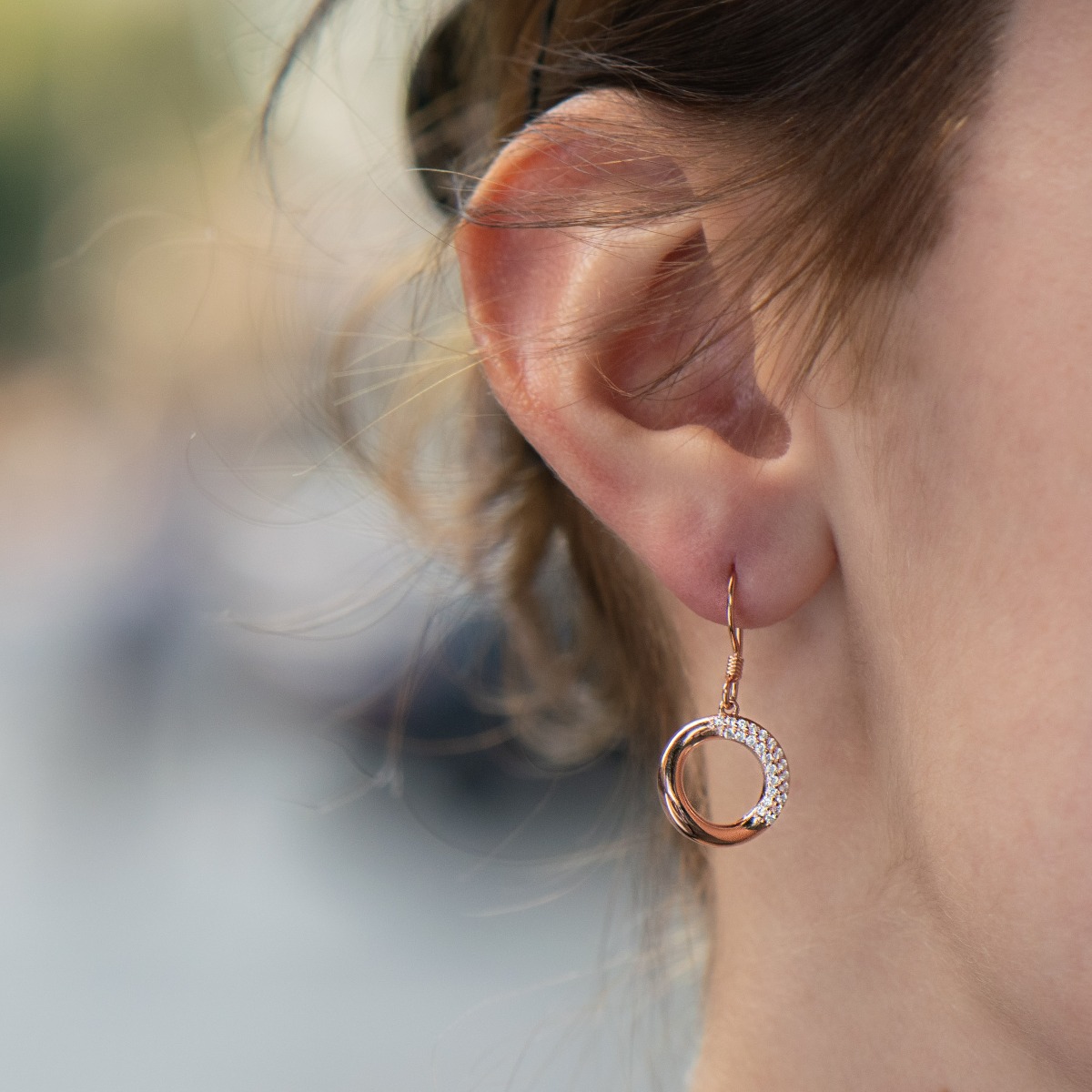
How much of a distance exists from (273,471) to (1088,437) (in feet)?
2.70

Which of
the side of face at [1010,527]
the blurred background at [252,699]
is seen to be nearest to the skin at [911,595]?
the side of face at [1010,527]

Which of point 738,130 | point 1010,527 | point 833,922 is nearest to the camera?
point 1010,527

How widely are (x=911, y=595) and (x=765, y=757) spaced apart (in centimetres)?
16

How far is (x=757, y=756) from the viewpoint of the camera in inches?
33.7

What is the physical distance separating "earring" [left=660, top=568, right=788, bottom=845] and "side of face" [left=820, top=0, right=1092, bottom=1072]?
0.34ft

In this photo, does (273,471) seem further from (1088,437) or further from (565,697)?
(1088,437)

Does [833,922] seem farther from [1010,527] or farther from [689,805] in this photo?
[1010,527]

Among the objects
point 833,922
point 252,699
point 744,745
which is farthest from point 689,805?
point 252,699

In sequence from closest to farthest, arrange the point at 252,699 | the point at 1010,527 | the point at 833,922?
the point at 1010,527, the point at 833,922, the point at 252,699

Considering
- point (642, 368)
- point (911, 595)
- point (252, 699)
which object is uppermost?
point (642, 368)

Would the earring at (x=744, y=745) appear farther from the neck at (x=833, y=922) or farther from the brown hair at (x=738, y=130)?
the brown hair at (x=738, y=130)

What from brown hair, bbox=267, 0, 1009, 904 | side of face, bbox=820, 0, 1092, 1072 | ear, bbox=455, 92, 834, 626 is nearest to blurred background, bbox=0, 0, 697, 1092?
brown hair, bbox=267, 0, 1009, 904

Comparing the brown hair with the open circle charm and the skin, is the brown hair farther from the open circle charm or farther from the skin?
the open circle charm

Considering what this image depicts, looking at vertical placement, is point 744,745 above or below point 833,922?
above
